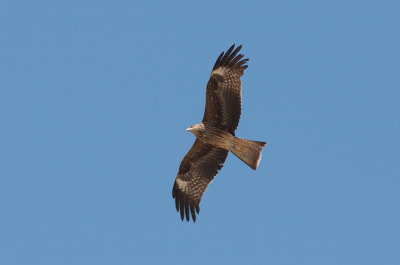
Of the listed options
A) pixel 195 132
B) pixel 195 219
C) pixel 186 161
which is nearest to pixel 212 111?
pixel 195 132

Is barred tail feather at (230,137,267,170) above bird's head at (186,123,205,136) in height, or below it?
below

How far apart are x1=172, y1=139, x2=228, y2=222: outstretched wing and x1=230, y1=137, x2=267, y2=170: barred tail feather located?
0.80 m

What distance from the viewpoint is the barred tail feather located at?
556 inches

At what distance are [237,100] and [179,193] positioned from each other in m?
2.87

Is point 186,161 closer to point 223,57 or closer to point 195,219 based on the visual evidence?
point 195,219

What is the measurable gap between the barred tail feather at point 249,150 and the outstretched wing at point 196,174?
0.80m

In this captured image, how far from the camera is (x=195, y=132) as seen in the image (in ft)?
46.8

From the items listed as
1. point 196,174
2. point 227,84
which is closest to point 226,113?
point 227,84

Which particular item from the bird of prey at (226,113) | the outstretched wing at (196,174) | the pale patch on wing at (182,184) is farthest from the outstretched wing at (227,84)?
the pale patch on wing at (182,184)

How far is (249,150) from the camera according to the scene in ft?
46.7

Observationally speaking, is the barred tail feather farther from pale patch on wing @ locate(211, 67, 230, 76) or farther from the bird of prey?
pale patch on wing @ locate(211, 67, 230, 76)

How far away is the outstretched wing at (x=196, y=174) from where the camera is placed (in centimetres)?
1506

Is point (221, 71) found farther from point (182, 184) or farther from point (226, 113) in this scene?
point (182, 184)

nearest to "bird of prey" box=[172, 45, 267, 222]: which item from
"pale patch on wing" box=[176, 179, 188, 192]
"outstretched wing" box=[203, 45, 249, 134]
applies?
"outstretched wing" box=[203, 45, 249, 134]
